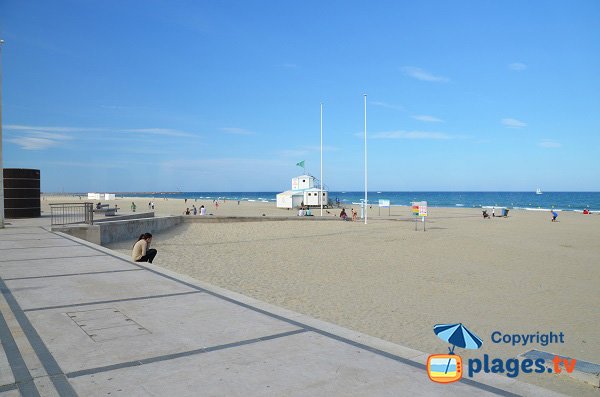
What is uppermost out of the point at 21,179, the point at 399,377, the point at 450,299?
the point at 21,179

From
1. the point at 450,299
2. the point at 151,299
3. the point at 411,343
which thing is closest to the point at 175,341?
the point at 151,299

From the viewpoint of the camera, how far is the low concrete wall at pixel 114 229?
670 inches

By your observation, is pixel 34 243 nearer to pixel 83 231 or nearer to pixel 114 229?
pixel 83 231

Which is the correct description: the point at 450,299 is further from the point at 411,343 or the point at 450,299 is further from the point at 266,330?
the point at 266,330

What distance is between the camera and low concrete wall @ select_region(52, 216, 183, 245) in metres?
17.0

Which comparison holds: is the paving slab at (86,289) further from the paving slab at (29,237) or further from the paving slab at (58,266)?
the paving slab at (29,237)

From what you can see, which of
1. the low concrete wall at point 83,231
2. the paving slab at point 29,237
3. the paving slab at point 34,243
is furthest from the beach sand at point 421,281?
the paving slab at point 29,237

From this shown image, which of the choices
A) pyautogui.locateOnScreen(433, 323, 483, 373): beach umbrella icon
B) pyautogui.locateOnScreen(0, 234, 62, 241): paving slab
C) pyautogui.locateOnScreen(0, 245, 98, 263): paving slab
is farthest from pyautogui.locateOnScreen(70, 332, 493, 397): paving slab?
pyautogui.locateOnScreen(0, 234, 62, 241): paving slab

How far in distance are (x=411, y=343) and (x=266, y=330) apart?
2587mm

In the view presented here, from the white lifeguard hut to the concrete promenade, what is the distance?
4519 centimetres

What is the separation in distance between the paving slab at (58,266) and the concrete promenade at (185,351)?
1236mm

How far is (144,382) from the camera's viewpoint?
12.4 ft

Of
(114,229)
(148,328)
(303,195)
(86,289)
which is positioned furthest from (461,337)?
(303,195)

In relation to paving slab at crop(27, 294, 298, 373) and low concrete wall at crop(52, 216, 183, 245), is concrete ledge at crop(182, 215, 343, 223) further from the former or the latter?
paving slab at crop(27, 294, 298, 373)
